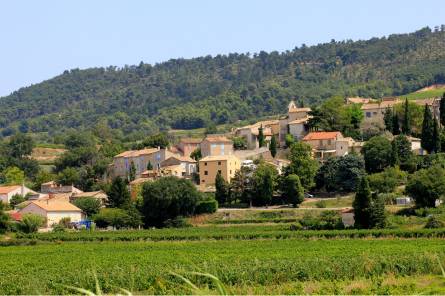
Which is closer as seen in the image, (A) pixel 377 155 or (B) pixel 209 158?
(A) pixel 377 155

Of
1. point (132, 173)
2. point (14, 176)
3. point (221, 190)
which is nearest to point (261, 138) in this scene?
point (132, 173)

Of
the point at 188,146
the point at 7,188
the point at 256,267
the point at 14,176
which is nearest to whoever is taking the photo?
the point at 256,267

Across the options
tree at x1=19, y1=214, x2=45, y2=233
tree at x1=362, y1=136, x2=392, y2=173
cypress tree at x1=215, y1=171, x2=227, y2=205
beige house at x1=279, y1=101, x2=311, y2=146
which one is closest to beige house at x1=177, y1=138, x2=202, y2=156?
beige house at x1=279, y1=101, x2=311, y2=146

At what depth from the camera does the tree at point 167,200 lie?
65812mm

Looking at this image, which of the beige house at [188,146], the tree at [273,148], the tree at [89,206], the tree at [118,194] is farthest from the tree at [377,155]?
the beige house at [188,146]

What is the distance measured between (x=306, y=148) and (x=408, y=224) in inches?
731

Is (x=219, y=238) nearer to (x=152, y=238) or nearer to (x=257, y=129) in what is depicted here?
(x=152, y=238)

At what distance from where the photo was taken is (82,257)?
47531mm

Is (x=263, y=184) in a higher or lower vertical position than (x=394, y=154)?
lower

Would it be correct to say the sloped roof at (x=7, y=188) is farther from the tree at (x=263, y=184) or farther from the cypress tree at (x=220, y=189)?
the tree at (x=263, y=184)

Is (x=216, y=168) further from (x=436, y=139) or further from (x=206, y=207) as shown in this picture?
(x=436, y=139)

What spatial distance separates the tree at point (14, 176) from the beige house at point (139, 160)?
12.0 meters

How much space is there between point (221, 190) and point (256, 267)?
3528 centimetres

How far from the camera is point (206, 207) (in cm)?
6675
